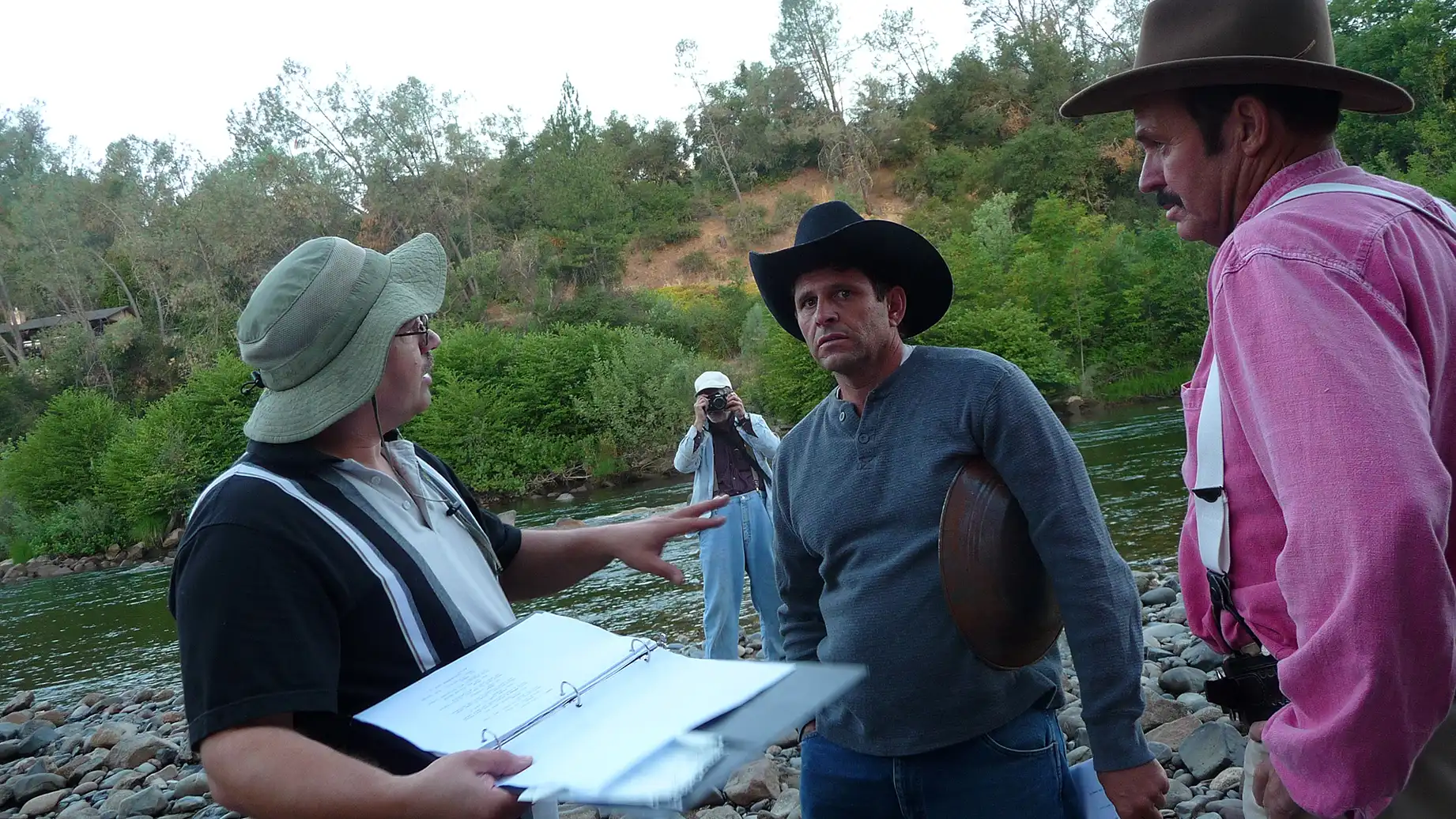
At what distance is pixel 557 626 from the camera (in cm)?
172

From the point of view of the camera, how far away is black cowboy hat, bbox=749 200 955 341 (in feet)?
8.57

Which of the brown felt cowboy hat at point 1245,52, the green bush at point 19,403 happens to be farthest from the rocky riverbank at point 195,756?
the green bush at point 19,403

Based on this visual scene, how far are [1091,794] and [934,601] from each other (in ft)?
1.83

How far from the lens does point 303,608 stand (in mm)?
1506

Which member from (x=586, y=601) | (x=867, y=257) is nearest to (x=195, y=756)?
(x=586, y=601)

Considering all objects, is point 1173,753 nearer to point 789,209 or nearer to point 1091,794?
point 1091,794

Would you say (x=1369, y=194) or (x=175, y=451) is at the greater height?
(x=1369, y=194)

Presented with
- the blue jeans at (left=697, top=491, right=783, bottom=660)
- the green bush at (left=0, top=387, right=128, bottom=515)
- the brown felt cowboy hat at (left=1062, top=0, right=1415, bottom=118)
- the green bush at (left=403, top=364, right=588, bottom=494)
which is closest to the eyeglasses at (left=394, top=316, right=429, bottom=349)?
the brown felt cowboy hat at (left=1062, top=0, right=1415, bottom=118)

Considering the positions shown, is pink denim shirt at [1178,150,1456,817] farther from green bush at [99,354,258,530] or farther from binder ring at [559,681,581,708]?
green bush at [99,354,258,530]

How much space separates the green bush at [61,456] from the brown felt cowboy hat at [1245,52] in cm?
3990

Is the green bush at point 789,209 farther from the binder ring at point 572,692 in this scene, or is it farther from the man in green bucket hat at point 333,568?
the binder ring at point 572,692

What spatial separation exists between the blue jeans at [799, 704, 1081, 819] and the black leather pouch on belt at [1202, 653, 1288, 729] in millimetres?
674

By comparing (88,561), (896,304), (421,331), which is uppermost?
(421,331)

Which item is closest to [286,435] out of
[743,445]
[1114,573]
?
[1114,573]
